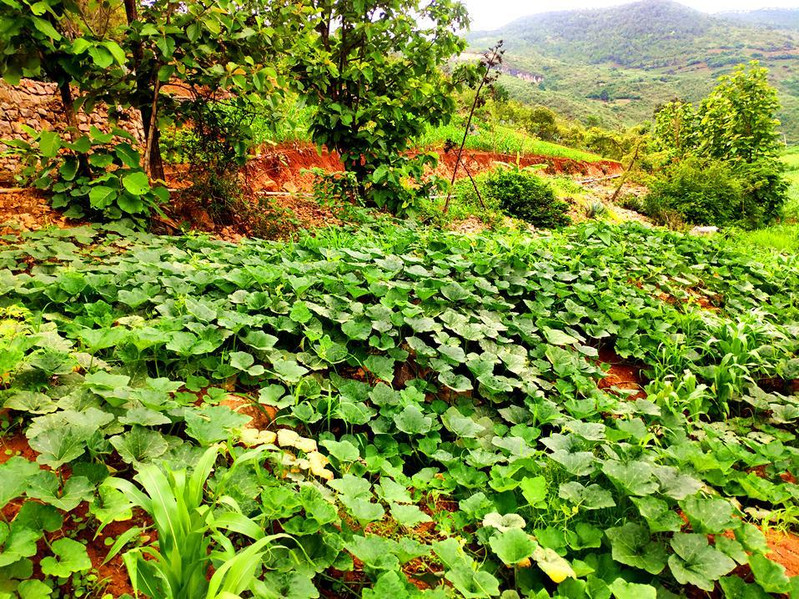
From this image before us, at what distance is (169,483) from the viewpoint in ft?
4.00

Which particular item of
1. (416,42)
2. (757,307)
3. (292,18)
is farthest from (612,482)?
(416,42)

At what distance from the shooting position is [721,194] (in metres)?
10.1

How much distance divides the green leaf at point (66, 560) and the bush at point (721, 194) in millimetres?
11888

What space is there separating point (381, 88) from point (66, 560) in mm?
5937

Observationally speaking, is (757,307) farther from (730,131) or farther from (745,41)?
(745,41)

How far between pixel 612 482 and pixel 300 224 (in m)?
4.40

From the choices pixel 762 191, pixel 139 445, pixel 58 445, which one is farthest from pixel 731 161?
pixel 58 445

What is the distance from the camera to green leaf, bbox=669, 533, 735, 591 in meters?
1.30

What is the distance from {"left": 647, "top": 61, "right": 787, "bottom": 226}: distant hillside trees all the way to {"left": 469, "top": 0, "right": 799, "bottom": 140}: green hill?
99.1ft

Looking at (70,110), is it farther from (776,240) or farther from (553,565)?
(776,240)

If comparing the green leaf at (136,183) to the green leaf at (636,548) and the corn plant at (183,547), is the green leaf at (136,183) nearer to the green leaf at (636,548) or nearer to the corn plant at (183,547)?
the corn plant at (183,547)

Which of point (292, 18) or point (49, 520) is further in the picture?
point (292, 18)

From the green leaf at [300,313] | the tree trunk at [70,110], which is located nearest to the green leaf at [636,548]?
the green leaf at [300,313]

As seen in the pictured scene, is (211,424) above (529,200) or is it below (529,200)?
above
